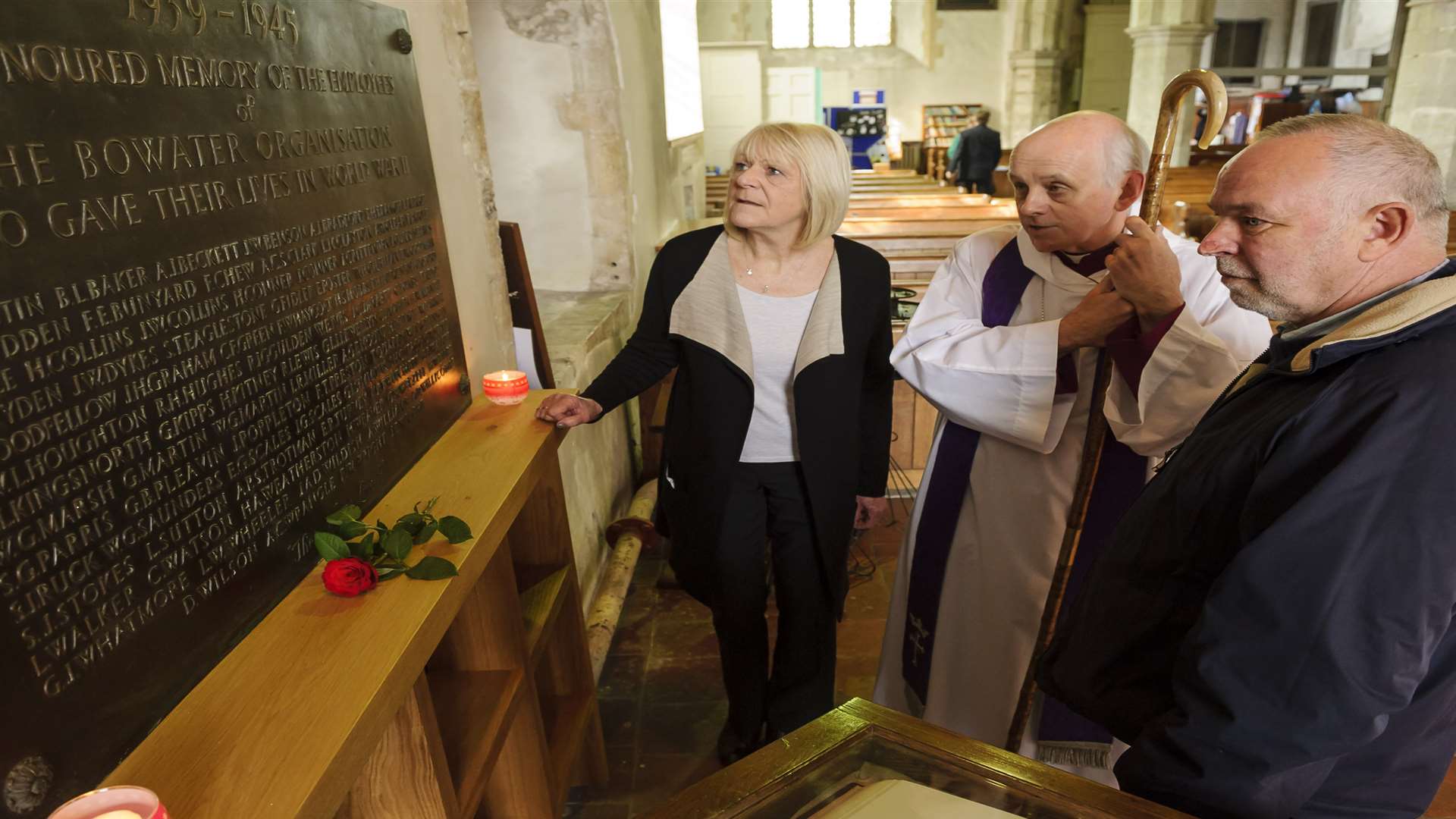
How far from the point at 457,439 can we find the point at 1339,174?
160cm

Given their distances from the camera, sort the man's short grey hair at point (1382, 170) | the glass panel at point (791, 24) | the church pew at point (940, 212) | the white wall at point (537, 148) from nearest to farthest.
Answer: the man's short grey hair at point (1382, 170)
the white wall at point (537, 148)
the church pew at point (940, 212)
the glass panel at point (791, 24)

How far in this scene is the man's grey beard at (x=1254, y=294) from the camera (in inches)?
45.8

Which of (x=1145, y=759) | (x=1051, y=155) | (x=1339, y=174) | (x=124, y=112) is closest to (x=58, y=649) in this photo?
(x=124, y=112)

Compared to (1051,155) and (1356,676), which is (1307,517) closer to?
(1356,676)

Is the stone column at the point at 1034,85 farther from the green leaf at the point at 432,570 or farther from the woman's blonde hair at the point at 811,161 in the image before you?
the green leaf at the point at 432,570

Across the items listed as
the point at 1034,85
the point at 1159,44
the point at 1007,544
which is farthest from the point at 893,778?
the point at 1034,85

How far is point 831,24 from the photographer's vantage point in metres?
18.4

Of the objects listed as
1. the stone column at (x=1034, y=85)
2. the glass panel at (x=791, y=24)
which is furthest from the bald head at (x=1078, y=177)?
the glass panel at (x=791, y=24)

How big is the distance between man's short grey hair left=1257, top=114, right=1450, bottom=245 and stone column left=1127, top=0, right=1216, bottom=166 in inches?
451

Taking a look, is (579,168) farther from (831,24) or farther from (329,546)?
(831,24)

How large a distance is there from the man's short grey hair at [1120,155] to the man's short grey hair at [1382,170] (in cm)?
72

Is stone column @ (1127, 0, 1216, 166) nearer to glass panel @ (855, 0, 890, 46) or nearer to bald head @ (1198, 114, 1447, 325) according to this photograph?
glass panel @ (855, 0, 890, 46)

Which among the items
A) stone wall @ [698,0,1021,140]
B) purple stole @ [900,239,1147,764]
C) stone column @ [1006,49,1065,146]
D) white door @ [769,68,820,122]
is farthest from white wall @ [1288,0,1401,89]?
purple stole @ [900,239,1147,764]

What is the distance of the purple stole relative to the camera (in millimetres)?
2094
